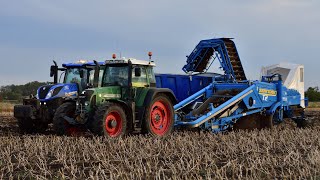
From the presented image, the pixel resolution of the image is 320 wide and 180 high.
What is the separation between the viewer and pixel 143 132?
9320 millimetres

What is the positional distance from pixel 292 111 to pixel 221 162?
778 centimetres

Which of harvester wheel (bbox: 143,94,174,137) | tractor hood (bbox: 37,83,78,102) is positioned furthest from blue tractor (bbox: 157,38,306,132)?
tractor hood (bbox: 37,83,78,102)

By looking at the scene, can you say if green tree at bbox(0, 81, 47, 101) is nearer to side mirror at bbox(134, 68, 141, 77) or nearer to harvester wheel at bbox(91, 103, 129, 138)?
side mirror at bbox(134, 68, 141, 77)

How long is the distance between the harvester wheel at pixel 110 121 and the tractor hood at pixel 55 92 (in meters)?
2.09

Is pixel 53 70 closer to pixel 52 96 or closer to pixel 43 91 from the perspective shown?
pixel 43 91

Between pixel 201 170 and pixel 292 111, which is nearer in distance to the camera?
pixel 201 170

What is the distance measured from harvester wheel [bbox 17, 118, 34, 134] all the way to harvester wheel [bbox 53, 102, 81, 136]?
5.67 feet

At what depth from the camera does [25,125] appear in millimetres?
10578

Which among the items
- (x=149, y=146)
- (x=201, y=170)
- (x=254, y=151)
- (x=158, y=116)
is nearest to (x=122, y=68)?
(x=158, y=116)

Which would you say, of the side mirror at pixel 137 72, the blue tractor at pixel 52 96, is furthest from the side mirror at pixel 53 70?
the side mirror at pixel 137 72

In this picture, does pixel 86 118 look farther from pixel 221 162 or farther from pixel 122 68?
pixel 221 162

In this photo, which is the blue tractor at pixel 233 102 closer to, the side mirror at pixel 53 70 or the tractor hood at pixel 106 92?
the tractor hood at pixel 106 92

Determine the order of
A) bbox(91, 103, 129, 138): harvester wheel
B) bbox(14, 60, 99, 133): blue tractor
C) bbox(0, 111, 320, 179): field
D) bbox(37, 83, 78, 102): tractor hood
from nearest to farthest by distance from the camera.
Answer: bbox(0, 111, 320, 179): field < bbox(91, 103, 129, 138): harvester wheel < bbox(14, 60, 99, 133): blue tractor < bbox(37, 83, 78, 102): tractor hood

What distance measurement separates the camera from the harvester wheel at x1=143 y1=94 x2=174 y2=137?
9.16 metres
